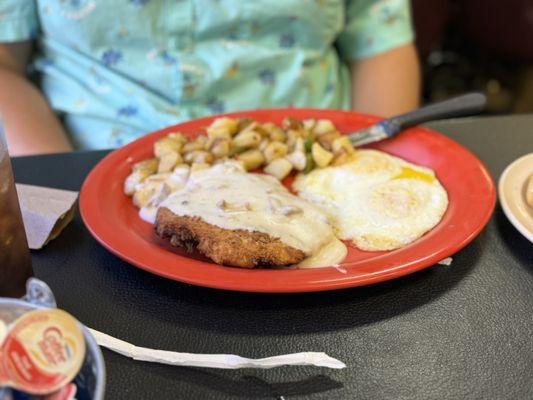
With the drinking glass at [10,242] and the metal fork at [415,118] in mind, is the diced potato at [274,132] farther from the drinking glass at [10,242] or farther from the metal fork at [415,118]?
the drinking glass at [10,242]

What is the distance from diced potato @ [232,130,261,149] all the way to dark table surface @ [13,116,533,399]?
0.35m

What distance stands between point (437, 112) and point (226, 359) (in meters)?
0.72

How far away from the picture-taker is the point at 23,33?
4.58ft

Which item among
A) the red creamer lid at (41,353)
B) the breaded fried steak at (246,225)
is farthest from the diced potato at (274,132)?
the red creamer lid at (41,353)

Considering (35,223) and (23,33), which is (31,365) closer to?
(35,223)

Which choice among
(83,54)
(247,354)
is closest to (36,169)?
(83,54)

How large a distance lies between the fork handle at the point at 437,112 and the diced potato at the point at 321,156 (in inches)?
6.2

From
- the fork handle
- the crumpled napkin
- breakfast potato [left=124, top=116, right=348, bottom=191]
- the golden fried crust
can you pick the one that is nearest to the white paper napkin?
the golden fried crust

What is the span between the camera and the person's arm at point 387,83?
159cm

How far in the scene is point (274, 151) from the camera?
3.63 feet

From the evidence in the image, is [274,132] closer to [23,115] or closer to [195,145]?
[195,145]

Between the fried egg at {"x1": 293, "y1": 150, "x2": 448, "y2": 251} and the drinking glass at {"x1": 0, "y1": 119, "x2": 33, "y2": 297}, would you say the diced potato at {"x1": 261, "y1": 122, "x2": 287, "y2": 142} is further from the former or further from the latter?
the drinking glass at {"x1": 0, "y1": 119, "x2": 33, "y2": 297}

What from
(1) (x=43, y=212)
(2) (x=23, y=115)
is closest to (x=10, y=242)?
(1) (x=43, y=212)

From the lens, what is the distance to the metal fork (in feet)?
3.85
